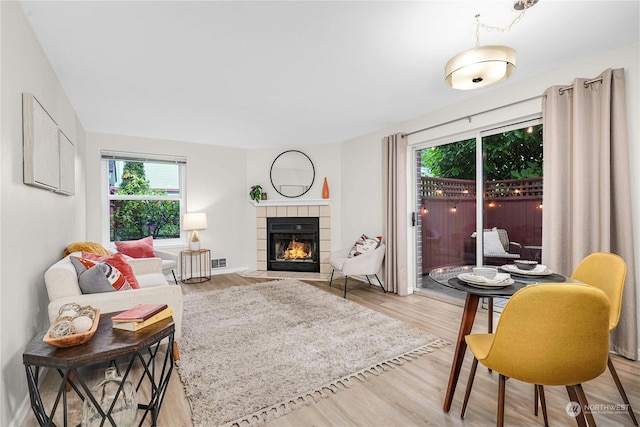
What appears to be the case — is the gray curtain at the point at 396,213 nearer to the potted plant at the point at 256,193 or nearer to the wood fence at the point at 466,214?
the wood fence at the point at 466,214

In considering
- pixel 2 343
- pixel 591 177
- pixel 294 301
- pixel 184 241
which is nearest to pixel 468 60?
pixel 591 177

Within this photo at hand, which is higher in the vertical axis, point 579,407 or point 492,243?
point 492,243

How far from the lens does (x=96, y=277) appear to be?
216 centimetres

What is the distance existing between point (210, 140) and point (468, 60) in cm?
429

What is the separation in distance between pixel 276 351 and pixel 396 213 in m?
2.40

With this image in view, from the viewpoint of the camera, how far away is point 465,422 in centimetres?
165

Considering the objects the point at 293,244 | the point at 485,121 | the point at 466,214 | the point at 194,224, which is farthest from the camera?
the point at 293,244

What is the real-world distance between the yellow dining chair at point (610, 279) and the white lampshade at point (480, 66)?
1.29 metres

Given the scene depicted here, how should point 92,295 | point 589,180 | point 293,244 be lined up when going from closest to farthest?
point 92,295
point 589,180
point 293,244

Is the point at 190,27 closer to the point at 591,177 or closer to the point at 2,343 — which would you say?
the point at 2,343

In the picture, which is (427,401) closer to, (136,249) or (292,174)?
(136,249)

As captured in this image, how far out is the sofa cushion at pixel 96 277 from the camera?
2.13m

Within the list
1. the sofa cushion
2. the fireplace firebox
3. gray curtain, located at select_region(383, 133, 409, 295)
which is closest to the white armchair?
gray curtain, located at select_region(383, 133, 409, 295)

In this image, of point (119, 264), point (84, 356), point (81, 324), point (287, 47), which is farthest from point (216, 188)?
point (84, 356)
